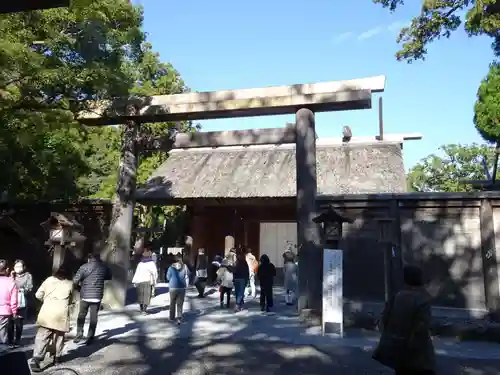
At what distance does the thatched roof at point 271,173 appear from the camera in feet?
50.7

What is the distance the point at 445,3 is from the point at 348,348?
6932 mm

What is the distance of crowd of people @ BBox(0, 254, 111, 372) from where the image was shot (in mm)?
5836

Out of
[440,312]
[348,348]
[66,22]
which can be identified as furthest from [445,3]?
[66,22]

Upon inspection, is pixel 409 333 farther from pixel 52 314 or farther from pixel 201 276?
pixel 201 276

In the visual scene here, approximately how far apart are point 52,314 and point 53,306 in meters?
0.11

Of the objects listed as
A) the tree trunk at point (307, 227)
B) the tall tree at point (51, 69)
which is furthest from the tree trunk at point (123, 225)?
the tree trunk at point (307, 227)

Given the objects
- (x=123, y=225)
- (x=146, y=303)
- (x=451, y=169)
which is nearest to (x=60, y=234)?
(x=123, y=225)

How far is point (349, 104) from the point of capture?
33.6 ft

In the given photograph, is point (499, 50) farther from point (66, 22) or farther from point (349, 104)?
point (66, 22)

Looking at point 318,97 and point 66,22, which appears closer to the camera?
point 66,22

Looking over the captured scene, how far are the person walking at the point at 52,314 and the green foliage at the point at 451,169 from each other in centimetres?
2566

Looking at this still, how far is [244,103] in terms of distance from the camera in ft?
35.3

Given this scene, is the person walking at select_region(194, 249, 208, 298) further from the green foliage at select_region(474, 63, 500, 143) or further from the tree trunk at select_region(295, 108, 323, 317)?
the green foliage at select_region(474, 63, 500, 143)

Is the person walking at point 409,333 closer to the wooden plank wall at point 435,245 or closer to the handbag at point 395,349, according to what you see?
the handbag at point 395,349
